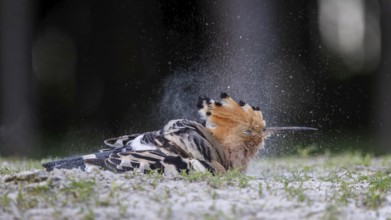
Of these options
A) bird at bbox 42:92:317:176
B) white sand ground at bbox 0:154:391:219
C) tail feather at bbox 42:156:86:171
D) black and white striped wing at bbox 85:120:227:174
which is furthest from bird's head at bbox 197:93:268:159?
tail feather at bbox 42:156:86:171

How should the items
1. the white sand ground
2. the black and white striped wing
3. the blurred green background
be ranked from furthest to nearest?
the blurred green background, the black and white striped wing, the white sand ground

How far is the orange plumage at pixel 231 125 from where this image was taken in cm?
574

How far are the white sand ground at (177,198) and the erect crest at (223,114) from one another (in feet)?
2.84

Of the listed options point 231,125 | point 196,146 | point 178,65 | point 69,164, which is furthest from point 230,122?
point 178,65

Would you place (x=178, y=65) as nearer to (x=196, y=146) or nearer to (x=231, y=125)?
(x=231, y=125)

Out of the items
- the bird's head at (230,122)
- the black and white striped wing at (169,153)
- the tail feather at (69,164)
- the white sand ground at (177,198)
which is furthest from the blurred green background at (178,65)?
the white sand ground at (177,198)

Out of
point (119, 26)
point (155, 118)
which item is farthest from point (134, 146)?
point (119, 26)

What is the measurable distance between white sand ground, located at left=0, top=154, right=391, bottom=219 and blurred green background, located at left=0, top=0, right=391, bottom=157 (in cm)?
319

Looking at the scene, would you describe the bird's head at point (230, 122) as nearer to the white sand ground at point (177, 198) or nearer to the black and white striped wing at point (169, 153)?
the black and white striped wing at point (169, 153)

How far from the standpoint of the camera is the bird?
202 inches

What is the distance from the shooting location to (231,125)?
578 centimetres

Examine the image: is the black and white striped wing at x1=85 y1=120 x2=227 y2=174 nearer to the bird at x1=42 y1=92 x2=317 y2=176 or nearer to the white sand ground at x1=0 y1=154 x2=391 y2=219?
the bird at x1=42 y1=92 x2=317 y2=176

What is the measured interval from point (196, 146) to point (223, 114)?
1.56 feet

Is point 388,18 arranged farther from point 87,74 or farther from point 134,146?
point 134,146
